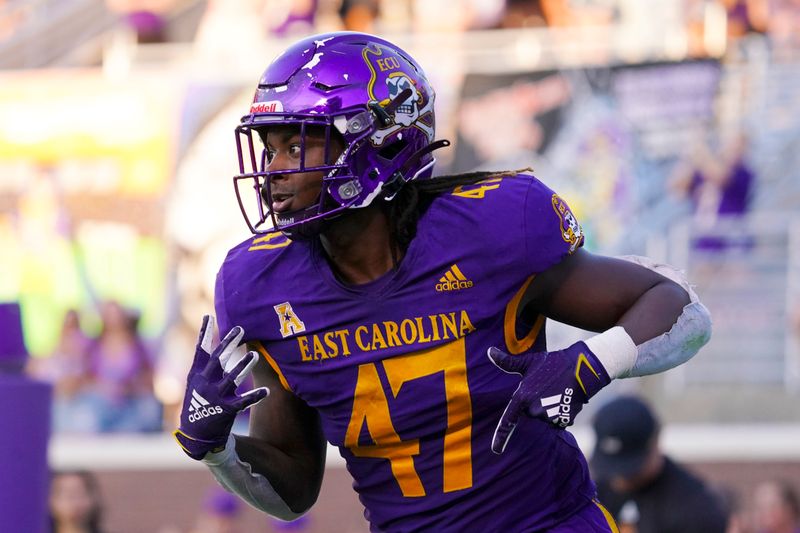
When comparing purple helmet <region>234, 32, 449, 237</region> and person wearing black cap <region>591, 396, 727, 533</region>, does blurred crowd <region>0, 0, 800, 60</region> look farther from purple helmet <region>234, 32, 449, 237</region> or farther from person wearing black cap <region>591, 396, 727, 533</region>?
purple helmet <region>234, 32, 449, 237</region>

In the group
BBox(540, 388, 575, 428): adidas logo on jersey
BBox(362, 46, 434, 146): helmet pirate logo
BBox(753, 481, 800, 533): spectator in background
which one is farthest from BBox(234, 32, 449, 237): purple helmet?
BBox(753, 481, 800, 533): spectator in background

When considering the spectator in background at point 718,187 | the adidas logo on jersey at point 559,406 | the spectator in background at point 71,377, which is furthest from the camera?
the spectator in background at point 71,377

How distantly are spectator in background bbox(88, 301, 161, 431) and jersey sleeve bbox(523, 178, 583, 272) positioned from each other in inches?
266

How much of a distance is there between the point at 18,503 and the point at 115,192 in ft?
22.7

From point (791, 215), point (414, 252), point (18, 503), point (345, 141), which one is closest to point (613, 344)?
point (414, 252)

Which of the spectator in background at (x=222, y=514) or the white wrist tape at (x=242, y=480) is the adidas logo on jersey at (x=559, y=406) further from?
the spectator in background at (x=222, y=514)

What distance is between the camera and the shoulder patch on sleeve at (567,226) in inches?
107

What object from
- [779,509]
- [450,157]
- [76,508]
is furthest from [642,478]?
[450,157]

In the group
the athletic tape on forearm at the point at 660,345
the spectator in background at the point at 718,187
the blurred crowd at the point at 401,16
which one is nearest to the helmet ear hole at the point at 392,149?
the athletic tape on forearm at the point at 660,345

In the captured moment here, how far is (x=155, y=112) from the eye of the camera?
970cm

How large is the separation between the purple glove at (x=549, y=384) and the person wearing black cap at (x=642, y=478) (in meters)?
2.23

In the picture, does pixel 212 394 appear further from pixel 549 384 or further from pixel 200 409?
pixel 549 384

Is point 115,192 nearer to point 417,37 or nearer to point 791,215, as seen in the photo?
point 417,37

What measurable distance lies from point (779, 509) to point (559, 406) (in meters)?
4.48
